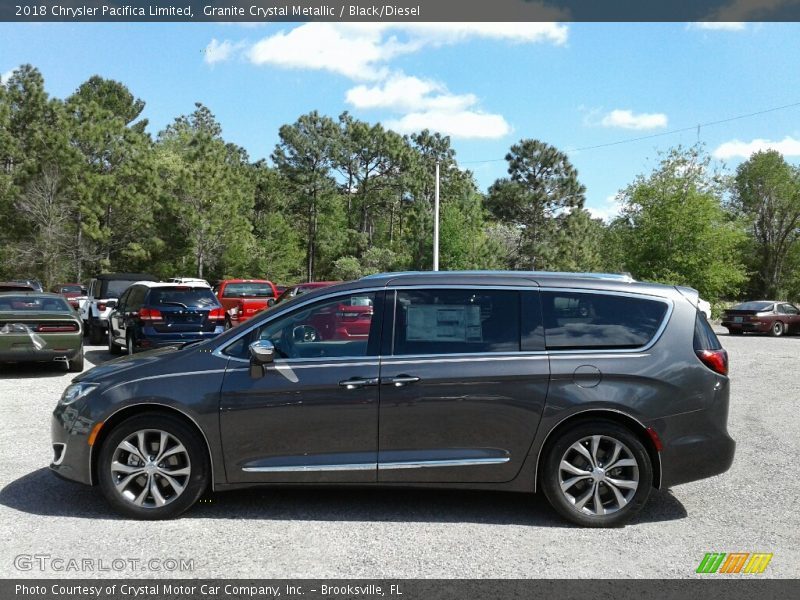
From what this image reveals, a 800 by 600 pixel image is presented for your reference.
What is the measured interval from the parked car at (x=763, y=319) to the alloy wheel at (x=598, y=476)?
28.6m

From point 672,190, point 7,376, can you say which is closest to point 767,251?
point 672,190

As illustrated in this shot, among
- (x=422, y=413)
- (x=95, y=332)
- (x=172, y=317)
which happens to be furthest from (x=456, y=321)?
(x=95, y=332)

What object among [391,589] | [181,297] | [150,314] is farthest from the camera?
[181,297]

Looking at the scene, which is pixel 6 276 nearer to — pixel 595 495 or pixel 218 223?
pixel 218 223

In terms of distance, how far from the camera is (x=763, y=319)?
101 ft

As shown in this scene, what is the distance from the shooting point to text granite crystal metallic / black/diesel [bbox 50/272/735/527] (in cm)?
523

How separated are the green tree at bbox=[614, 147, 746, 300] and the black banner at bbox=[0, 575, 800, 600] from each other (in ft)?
110

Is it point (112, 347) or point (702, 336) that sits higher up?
point (702, 336)

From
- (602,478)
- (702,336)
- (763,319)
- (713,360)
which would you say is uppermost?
(702,336)

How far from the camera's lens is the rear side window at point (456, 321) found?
17.6 ft

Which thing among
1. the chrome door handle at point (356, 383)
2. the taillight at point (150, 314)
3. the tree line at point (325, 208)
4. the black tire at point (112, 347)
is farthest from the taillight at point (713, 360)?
the tree line at point (325, 208)

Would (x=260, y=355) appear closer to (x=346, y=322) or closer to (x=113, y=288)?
(x=346, y=322)

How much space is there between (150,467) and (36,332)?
27.0ft

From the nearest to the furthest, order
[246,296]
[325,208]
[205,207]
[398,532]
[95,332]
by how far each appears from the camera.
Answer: [398,532] → [95,332] → [246,296] → [205,207] → [325,208]
